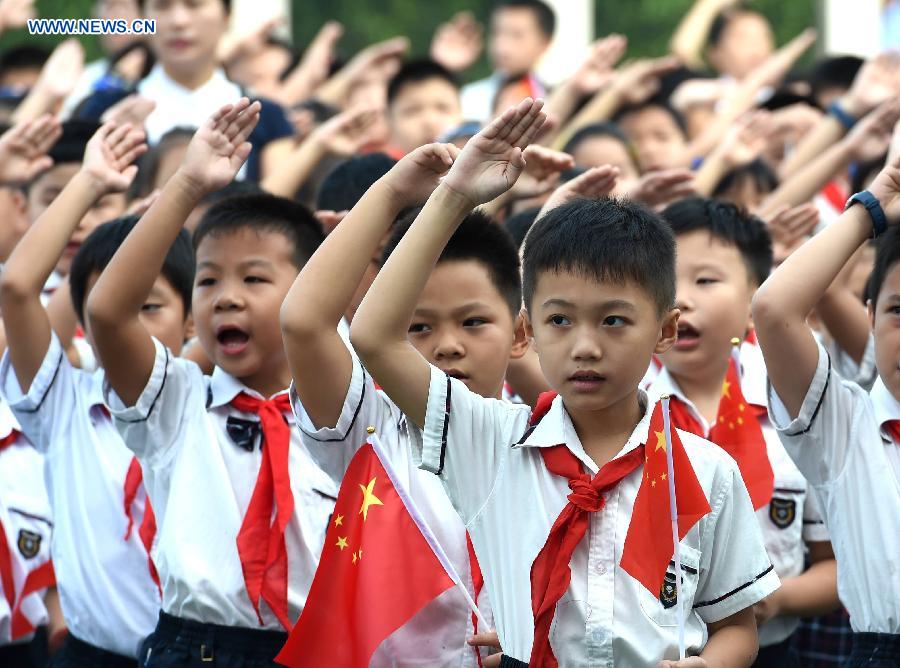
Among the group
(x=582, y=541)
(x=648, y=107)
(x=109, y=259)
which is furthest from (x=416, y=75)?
(x=582, y=541)

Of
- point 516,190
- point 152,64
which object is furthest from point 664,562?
point 152,64

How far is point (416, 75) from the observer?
819 centimetres

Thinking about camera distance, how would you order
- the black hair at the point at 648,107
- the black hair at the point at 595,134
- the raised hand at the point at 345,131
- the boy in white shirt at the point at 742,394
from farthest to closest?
the black hair at the point at 648,107 < the black hair at the point at 595,134 < the raised hand at the point at 345,131 < the boy in white shirt at the point at 742,394

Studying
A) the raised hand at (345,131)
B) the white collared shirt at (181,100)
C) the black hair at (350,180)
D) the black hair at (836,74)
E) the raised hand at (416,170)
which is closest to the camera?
the raised hand at (416,170)

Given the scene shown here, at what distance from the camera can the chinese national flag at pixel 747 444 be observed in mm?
3867

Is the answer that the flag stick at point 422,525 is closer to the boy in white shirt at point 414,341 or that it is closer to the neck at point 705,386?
the boy in white shirt at point 414,341

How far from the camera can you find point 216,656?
3.60 meters

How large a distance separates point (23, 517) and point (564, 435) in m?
2.27

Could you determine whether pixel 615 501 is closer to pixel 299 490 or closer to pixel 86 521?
pixel 299 490

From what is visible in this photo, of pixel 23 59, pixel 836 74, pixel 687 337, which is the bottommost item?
pixel 687 337

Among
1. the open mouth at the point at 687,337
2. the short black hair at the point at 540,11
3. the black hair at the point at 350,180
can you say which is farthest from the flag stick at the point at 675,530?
the short black hair at the point at 540,11

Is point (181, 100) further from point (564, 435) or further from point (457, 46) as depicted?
point (564, 435)

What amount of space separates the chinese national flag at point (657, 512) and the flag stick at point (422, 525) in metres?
0.49

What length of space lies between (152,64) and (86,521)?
440 centimetres
